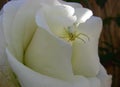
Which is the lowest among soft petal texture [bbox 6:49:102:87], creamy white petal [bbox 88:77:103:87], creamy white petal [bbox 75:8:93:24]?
creamy white petal [bbox 88:77:103:87]

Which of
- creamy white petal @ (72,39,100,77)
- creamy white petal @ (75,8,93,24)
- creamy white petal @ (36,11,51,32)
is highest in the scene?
creamy white petal @ (36,11,51,32)

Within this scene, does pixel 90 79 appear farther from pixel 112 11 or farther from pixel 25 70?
pixel 112 11

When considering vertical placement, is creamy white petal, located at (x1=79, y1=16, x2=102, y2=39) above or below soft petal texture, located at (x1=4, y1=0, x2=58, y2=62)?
below

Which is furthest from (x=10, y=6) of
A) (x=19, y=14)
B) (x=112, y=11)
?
(x=112, y=11)

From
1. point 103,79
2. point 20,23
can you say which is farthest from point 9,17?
point 103,79
